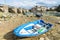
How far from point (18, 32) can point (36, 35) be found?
3.34ft

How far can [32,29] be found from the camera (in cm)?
1006

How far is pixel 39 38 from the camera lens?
907 centimetres

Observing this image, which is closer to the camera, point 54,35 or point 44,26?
point 54,35

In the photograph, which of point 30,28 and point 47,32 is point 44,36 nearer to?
point 47,32

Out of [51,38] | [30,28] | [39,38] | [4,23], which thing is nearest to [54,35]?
[51,38]

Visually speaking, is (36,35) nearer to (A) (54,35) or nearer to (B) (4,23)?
(A) (54,35)

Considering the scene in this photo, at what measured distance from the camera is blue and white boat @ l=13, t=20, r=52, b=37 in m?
9.08

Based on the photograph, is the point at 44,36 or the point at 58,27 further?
the point at 58,27

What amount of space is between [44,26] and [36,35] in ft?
5.74

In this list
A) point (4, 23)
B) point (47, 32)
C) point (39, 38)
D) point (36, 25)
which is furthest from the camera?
point (4, 23)

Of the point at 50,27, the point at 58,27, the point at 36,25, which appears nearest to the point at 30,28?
the point at 36,25

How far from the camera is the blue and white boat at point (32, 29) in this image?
9078 millimetres

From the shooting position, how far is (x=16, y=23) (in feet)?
40.4

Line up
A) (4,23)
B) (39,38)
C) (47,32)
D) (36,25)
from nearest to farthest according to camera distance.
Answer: (39,38) → (47,32) → (36,25) → (4,23)
